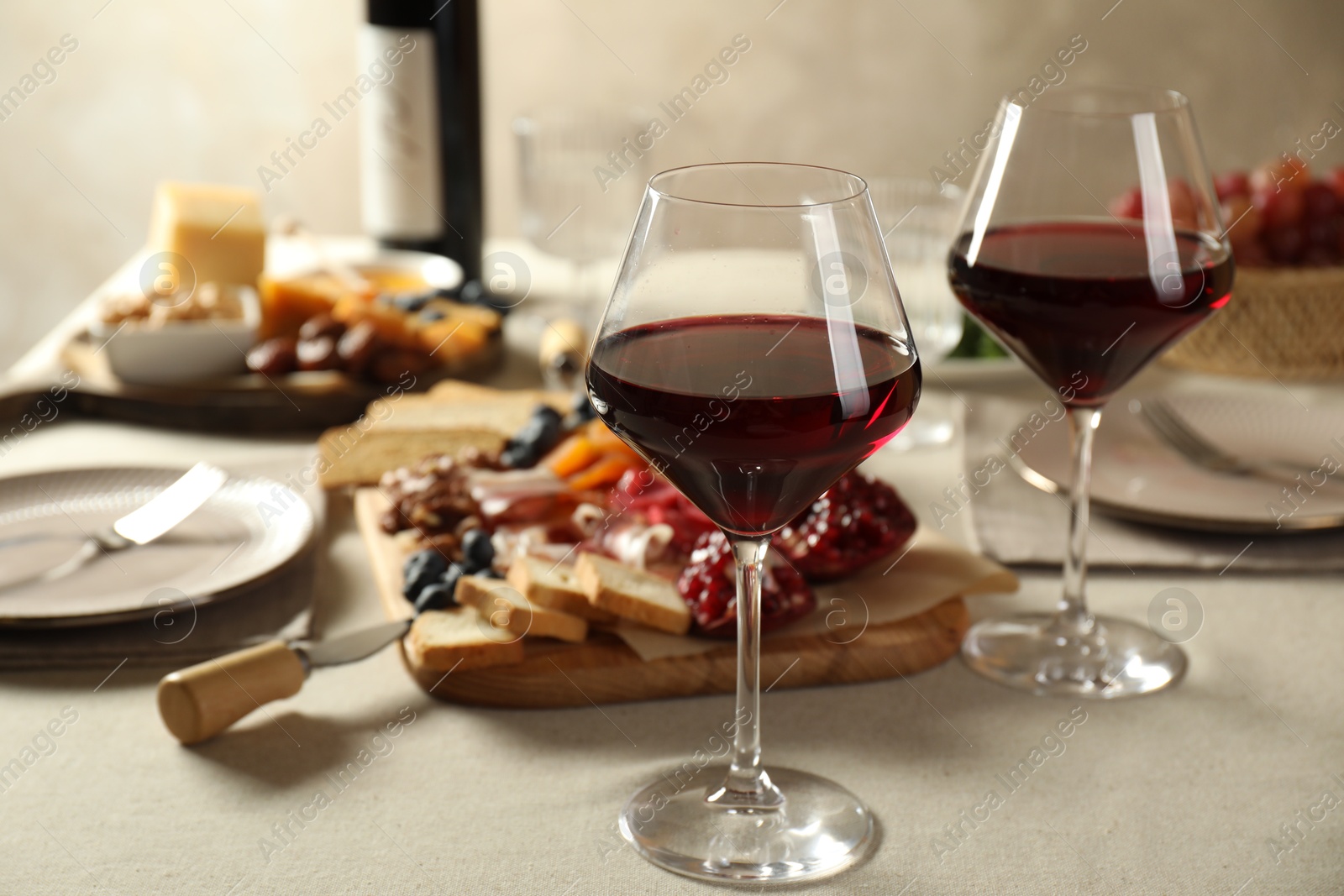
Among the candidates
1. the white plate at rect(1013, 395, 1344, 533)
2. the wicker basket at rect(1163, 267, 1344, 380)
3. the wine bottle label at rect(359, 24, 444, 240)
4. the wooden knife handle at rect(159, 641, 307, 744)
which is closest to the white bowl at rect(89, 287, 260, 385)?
the wine bottle label at rect(359, 24, 444, 240)

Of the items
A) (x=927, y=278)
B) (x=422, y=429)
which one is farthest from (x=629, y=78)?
(x=422, y=429)

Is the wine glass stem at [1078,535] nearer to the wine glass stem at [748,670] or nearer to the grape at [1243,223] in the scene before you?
the wine glass stem at [748,670]

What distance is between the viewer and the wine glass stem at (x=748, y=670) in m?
0.69

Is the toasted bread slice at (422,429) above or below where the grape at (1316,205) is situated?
below

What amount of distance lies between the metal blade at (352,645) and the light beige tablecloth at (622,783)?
0.03 meters

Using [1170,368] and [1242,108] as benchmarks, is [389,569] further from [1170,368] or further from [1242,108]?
[1242,108]

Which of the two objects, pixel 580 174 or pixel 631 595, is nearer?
pixel 631 595

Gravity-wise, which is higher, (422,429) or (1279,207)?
(1279,207)

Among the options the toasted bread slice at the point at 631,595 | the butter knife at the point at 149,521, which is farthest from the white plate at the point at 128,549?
the toasted bread slice at the point at 631,595

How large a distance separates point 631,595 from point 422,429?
1.62ft

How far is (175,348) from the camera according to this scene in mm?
1464

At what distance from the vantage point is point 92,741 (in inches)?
30.9

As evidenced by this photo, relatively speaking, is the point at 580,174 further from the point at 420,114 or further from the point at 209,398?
the point at 209,398

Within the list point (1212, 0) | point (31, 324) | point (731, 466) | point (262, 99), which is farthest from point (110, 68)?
point (731, 466)
